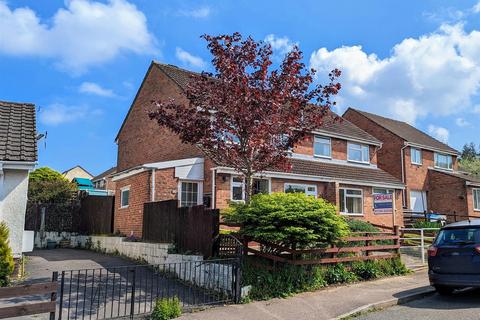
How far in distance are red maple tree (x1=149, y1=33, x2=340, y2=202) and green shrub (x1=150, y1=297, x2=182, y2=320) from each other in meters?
3.93

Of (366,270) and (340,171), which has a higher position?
(340,171)

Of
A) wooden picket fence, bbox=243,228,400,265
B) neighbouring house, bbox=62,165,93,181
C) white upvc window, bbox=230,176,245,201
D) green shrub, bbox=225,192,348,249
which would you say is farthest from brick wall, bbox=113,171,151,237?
neighbouring house, bbox=62,165,93,181

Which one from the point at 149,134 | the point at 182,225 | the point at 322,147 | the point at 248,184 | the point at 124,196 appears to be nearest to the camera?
the point at 248,184

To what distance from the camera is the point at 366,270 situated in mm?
12445

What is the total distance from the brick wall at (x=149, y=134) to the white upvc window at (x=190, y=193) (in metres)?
1.45

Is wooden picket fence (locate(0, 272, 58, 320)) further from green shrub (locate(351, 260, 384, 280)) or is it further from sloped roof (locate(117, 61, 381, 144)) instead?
sloped roof (locate(117, 61, 381, 144))

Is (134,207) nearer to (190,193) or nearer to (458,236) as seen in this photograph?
(190,193)

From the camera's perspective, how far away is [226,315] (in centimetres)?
845

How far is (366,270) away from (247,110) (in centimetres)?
595

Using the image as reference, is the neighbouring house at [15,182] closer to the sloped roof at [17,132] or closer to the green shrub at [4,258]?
the sloped roof at [17,132]

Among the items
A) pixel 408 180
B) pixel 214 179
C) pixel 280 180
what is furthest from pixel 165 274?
pixel 408 180

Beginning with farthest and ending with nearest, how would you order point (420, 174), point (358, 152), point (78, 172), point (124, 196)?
1. point (78, 172)
2. point (420, 174)
3. point (358, 152)
4. point (124, 196)

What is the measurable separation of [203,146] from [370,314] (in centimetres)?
554

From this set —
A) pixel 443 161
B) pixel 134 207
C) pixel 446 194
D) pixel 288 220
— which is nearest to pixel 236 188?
pixel 134 207
